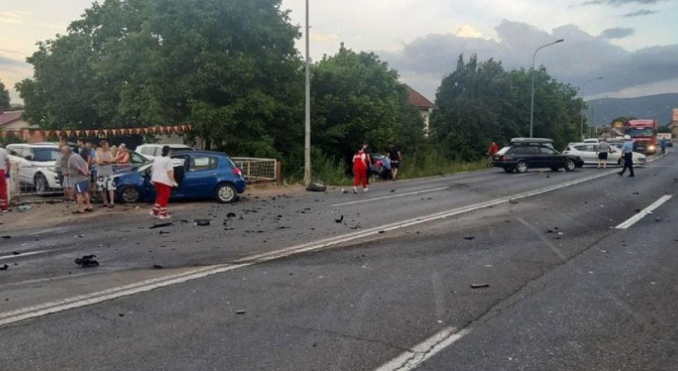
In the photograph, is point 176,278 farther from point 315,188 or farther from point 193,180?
point 315,188

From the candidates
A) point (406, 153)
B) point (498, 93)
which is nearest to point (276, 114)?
point (406, 153)

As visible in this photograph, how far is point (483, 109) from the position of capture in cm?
5300

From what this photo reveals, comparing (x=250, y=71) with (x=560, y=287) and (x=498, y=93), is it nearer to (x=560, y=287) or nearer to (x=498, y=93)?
(x=560, y=287)

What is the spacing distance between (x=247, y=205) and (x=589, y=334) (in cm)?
1269

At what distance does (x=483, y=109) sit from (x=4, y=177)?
4378cm

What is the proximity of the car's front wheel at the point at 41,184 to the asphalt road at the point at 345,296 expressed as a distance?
681cm

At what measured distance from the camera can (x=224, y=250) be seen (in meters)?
9.26

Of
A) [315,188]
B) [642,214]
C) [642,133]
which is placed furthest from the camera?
[642,133]


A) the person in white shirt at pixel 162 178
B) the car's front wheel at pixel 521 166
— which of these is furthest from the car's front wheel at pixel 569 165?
the person in white shirt at pixel 162 178

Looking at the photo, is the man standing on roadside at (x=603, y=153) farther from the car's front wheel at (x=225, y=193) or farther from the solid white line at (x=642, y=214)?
the car's front wheel at (x=225, y=193)

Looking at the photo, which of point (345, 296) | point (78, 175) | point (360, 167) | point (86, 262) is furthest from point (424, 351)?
point (360, 167)

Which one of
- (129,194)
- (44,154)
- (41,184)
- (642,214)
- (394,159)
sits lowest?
(642,214)

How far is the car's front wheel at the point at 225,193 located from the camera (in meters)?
17.6

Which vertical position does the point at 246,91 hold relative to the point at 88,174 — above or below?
above
